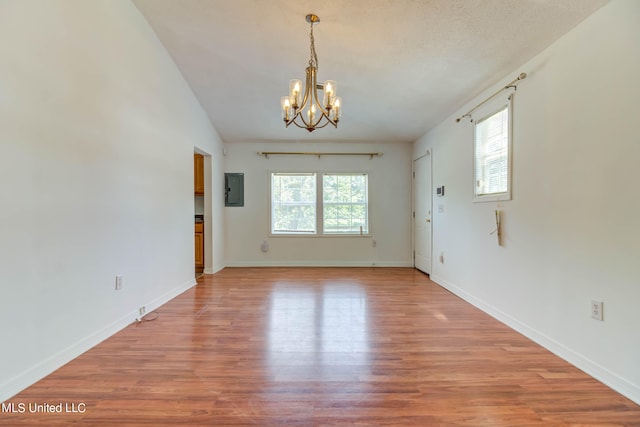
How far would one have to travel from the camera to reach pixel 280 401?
5.32 ft

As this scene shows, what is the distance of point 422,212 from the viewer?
5.14 m

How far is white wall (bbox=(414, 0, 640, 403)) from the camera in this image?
1.71 metres

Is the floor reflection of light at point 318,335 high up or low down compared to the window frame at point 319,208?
down

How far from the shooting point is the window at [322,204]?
5617 millimetres

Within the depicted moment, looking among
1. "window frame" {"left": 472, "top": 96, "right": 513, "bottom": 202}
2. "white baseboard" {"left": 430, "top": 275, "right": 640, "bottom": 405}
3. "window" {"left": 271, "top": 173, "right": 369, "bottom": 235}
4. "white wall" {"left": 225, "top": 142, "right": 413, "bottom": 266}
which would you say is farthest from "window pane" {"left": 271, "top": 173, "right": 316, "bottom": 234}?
"white baseboard" {"left": 430, "top": 275, "right": 640, "bottom": 405}

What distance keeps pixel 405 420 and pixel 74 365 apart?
6.99 feet

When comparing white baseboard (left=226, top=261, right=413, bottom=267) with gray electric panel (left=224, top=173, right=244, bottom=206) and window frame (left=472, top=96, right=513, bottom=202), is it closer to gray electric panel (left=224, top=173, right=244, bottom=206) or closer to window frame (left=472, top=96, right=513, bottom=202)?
gray electric panel (left=224, top=173, right=244, bottom=206)

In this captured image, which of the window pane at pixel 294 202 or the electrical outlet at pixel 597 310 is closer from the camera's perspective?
the electrical outlet at pixel 597 310

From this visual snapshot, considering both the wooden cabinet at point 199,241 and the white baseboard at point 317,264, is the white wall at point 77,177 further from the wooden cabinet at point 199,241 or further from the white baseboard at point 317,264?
the white baseboard at point 317,264

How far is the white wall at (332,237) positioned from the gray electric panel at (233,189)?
9 cm

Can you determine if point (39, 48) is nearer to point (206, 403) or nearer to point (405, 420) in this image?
point (206, 403)

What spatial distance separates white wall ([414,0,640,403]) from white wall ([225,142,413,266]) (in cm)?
260

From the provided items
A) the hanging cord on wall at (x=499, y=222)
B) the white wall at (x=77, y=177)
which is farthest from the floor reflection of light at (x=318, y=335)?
the hanging cord on wall at (x=499, y=222)

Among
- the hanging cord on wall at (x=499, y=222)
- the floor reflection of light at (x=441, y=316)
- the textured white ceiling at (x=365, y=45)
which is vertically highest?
the textured white ceiling at (x=365, y=45)
